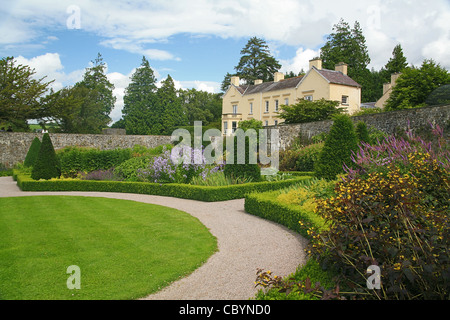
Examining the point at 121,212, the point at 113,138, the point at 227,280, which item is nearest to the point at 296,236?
the point at 227,280

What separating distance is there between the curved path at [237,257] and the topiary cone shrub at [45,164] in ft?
27.1

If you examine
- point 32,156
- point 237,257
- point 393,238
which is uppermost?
point 32,156

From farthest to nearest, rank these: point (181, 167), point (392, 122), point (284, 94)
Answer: point (284, 94) < point (392, 122) < point (181, 167)

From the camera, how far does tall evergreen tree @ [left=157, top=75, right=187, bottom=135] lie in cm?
4438

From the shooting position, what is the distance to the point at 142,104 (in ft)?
153

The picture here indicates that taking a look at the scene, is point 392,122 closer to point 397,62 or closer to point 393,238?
point 393,238

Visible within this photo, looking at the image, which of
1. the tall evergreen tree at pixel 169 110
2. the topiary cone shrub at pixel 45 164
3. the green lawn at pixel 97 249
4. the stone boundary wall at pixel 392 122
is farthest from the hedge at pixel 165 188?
the tall evergreen tree at pixel 169 110

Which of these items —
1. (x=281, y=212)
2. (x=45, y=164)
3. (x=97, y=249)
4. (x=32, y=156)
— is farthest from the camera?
(x=32, y=156)

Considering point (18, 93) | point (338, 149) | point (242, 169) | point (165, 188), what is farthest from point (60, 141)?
point (338, 149)

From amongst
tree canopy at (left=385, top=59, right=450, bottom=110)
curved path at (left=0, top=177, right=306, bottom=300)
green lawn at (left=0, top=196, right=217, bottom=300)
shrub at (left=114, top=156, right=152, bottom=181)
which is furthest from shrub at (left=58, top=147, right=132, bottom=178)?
tree canopy at (left=385, top=59, right=450, bottom=110)

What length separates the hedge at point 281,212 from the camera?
6.25 m

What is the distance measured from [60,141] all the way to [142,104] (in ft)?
66.0

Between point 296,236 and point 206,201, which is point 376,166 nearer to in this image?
point 296,236

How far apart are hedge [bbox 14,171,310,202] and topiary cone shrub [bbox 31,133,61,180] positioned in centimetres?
50
